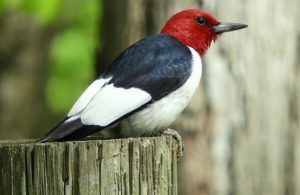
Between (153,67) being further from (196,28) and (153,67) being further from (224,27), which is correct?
(224,27)

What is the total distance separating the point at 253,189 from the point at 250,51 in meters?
1.01

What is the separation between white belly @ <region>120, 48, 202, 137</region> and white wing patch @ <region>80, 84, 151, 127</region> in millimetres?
80

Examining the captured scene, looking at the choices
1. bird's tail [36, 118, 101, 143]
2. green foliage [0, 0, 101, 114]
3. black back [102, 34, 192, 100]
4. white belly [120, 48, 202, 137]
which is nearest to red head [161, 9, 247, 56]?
black back [102, 34, 192, 100]

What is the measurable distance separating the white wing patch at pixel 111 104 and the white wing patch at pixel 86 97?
0.07ft

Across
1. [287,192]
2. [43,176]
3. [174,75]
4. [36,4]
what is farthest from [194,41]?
[36,4]

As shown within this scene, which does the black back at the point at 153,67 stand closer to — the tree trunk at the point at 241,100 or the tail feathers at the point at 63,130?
the tail feathers at the point at 63,130

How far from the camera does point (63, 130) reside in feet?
13.2

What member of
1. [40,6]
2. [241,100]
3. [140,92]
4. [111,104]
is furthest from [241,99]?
[40,6]

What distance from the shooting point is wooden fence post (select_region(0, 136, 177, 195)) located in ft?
11.0

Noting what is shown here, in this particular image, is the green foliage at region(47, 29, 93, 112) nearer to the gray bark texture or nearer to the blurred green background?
the blurred green background

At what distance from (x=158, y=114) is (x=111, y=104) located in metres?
0.38

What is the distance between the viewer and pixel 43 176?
334 centimetres

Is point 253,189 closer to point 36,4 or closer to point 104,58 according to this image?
point 104,58

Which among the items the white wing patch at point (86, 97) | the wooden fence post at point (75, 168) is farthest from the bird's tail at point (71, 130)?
the wooden fence post at point (75, 168)
